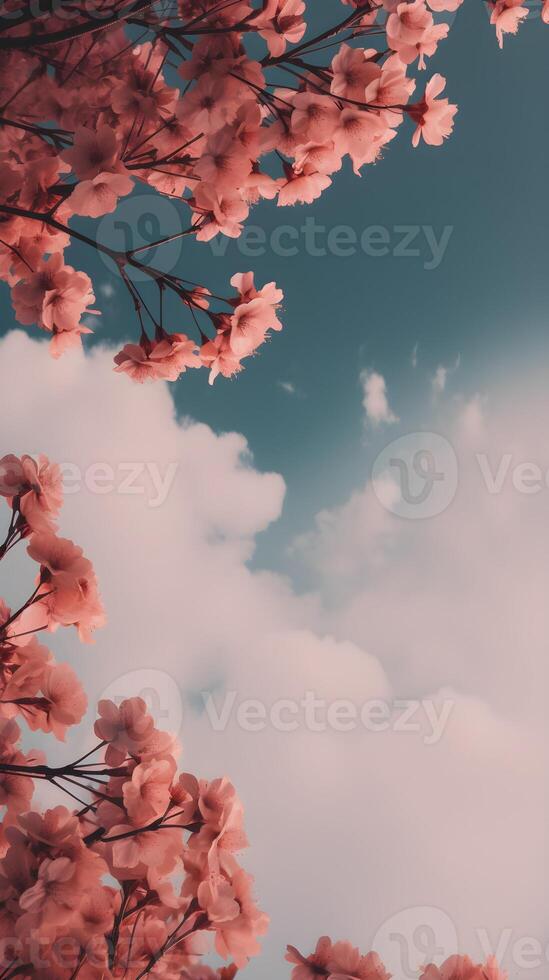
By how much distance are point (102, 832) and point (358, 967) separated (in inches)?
26.6

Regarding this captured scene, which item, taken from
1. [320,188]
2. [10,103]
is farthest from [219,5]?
[10,103]

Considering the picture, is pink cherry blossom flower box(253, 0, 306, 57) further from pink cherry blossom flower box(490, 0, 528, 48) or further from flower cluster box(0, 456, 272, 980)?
flower cluster box(0, 456, 272, 980)

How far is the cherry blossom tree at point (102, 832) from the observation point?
4.23ft

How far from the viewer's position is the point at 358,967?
4.95 ft

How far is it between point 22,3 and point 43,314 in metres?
0.82

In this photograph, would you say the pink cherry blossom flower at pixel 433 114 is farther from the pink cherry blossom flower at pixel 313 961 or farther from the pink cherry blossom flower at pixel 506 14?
the pink cherry blossom flower at pixel 313 961

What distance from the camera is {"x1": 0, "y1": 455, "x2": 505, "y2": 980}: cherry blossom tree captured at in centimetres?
129

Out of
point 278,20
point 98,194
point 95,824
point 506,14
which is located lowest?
point 95,824

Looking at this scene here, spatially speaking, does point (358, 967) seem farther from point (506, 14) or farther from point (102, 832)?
point (506, 14)

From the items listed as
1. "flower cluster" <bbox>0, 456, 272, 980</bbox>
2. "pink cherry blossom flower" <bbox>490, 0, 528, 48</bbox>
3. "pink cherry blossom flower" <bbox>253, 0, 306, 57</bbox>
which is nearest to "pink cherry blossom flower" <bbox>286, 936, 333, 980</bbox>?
"flower cluster" <bbox>0, 456, 272, 980</bbox>

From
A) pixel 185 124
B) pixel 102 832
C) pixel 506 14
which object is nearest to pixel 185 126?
pixel 185 124

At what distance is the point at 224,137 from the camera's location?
5.21 ft

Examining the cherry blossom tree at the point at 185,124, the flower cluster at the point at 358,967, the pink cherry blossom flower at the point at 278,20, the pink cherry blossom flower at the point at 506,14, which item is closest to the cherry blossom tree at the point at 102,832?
the flower cluster at the point at 358,967

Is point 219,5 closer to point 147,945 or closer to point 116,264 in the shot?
point 116,264
